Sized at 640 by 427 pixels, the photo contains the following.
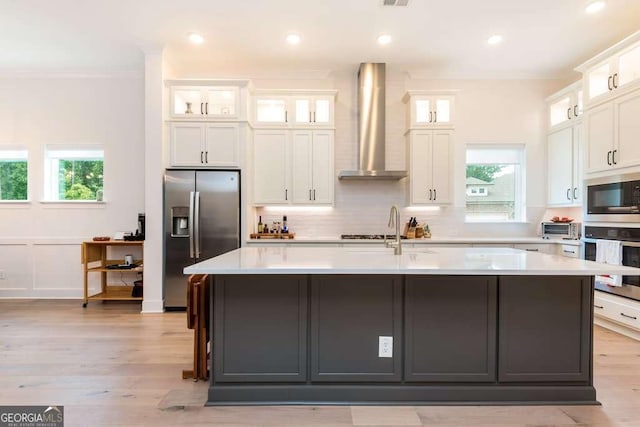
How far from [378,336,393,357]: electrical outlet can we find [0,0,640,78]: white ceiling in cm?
305

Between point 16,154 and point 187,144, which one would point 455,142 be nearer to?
point 187,144

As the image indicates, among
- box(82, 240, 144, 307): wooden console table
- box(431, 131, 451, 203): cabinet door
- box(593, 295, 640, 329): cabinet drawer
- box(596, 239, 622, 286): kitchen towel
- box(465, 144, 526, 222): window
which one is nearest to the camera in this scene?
box(593, 295, 640, 329): cabinet drawer

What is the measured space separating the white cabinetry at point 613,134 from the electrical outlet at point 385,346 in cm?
303

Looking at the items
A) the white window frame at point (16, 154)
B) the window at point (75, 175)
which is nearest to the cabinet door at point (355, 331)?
the window at point (75, 175)

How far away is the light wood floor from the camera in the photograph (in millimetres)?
1947

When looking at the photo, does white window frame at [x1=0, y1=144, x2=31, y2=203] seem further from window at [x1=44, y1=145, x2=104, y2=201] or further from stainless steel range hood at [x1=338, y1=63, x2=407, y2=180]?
stainless steel range hood at [x1=338, y1=63, x2=407, y2=180]

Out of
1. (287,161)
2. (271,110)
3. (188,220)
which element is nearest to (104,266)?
(188,220)

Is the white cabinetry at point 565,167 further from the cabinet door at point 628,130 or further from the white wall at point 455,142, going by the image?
the cabinet door at point 628,130

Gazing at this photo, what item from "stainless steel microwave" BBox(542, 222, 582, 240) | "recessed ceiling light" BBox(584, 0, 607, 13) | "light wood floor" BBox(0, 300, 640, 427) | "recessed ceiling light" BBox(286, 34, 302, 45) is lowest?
"light wood floor" BBox(0, 300, 640, 427)

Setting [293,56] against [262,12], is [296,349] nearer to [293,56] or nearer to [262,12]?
[262,12]

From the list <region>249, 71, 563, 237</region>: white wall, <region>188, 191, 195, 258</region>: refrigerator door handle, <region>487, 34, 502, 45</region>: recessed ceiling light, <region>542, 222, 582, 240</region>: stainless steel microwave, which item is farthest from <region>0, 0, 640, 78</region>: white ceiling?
<region>542, 222, 582, 240</region>: stainless steel microwave

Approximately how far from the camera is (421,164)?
15.0ft

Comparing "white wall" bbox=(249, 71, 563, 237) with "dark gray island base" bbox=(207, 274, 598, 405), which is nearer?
"dark gray island base" bbox=(207, 274, 598, 405)

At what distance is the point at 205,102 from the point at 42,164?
2.67 m
